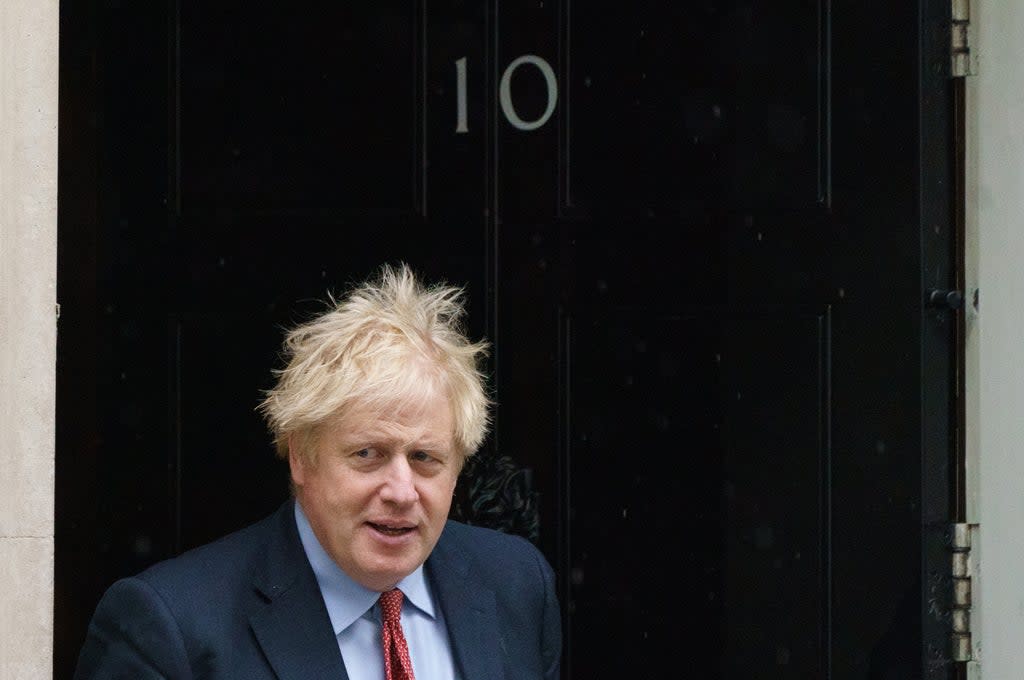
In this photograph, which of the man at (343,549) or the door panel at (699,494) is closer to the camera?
the man at (343,549)

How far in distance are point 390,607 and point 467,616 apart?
170 millimetres

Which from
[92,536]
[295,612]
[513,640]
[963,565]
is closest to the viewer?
[295,612]

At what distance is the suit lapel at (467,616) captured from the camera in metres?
3.07

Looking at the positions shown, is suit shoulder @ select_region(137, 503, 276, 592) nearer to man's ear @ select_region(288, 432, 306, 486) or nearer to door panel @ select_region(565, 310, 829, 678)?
man's ear @ select_region(288, 432, 306, 486)

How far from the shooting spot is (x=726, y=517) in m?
4.12

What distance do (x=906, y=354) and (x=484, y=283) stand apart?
3.22ft

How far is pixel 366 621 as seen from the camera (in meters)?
3.01

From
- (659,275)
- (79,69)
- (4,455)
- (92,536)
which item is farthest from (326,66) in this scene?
(4,455)

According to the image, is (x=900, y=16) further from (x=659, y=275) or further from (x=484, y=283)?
(x=484, y=283)

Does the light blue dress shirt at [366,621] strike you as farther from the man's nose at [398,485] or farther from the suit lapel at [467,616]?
the man's nose at [398,485]

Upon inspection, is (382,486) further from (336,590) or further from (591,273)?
(591,273)

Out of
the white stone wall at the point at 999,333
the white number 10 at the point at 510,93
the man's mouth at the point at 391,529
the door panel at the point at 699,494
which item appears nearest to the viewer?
the man's mouth at the point at 391,529

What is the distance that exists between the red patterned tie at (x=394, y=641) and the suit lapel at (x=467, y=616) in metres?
0.11

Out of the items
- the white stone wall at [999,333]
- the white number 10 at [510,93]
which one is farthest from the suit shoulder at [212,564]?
the white stone wall at [999,333]
